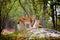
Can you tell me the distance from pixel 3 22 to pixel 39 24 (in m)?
0.48

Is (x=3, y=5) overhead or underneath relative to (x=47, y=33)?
overhead

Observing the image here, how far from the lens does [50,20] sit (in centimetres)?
230

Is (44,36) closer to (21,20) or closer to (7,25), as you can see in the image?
(21,20)

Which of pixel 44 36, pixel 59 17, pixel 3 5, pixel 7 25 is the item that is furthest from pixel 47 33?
pixel 3 5

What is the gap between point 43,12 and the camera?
231cm

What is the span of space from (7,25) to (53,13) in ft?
2.07

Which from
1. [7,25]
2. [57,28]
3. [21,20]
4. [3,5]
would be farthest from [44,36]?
[3,5]

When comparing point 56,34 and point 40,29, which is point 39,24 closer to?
point 40,29

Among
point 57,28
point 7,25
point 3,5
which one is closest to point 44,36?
point 57,28

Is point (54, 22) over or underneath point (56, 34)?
over

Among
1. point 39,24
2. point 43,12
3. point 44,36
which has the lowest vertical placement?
point 44,36

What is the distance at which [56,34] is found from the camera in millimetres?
2275

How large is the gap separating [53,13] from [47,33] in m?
0.28

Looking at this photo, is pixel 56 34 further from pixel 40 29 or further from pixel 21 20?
pixel 21 20
